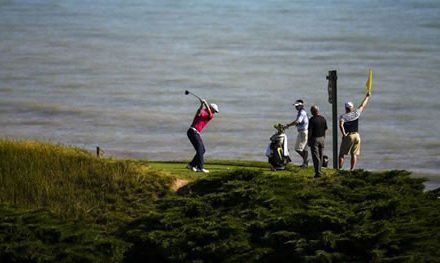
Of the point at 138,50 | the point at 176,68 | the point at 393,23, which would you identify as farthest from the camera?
the point at 393,23

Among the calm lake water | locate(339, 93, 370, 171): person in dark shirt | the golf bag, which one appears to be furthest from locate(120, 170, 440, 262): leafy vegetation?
the calm lake water

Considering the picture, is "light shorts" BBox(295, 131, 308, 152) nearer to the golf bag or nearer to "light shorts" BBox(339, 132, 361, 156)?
"light shorts" BBox(339, 132, 361, 156)

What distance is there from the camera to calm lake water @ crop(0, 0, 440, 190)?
149 feet

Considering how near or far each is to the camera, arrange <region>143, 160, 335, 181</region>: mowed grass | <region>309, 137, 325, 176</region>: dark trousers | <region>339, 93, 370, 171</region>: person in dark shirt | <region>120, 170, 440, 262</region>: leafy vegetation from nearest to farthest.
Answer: <region>120, 170, 440, 262</region>: leafy vegetation → <region>143, 160, 335, 181</region>: mowed grass → <region>309, 137, 325, 176</region>: dark trousers → <region>339, 93, 370, 171</region>: person in dark shirt

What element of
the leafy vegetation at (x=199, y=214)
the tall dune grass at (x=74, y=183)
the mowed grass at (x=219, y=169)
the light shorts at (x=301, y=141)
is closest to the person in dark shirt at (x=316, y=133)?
the mowed grass at (x=219, y=169)

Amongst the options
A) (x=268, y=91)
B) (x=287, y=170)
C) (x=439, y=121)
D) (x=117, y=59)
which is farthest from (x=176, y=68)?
(x=287, y=170)

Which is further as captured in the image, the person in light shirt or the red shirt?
the person in light shirt

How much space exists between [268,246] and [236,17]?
62.8 metres

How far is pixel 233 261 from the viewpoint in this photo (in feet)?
69.3

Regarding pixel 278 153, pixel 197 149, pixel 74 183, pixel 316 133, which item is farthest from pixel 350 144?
pixel 74 183

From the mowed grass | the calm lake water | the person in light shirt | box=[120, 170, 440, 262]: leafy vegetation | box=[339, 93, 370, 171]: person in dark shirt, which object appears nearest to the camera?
box=[120, 170, 440, 262]: leafy vegetation

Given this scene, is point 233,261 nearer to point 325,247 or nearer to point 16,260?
point 325,247

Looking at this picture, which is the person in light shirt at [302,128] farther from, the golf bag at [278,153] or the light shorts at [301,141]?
the golf bag at [278,153]

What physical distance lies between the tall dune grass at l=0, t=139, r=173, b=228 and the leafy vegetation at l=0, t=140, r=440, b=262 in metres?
0.02
